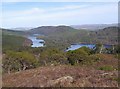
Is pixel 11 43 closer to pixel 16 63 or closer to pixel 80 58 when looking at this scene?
pixel 80 58

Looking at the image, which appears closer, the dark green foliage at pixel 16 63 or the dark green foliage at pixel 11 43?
the dark green foliage at pixel 16 63

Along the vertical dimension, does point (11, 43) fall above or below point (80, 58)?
below

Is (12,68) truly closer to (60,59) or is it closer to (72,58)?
(60,59)

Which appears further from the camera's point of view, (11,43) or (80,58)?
(11,43)

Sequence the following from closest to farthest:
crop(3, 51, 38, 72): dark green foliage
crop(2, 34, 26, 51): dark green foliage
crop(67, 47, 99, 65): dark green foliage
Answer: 1. crop(3, 51, 38, 72): dark green foliage
2. crop(67, 47, 99, 65): dark green foliage
3. crop(2, 34, 26, 51): dark green foliage

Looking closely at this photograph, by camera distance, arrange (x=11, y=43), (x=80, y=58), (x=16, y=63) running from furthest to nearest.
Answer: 1. (x=11, y=43)
2. (x=80, y=58)
3. (x=16, y=63)

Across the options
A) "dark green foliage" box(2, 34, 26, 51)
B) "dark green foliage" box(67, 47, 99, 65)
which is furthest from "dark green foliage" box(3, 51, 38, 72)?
"dark green foliage" box(2, 34, 26, 51)

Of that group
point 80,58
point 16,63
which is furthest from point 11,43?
point 16,63

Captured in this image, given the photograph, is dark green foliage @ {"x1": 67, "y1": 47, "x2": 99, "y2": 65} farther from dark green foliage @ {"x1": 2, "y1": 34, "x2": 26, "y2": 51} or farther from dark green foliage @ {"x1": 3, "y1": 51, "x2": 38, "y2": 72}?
dark green foliage @ {"x1": 2, "y1": 34, "x2": 26, "y2": 51}

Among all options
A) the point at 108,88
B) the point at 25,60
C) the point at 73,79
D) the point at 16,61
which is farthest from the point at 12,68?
the point at 108,88

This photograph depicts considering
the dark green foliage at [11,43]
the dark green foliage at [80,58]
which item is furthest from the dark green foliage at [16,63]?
the dark green foliage at [11,43]

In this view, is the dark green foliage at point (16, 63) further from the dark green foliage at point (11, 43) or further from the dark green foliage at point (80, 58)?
the dark green foliage at point (11, 43)
